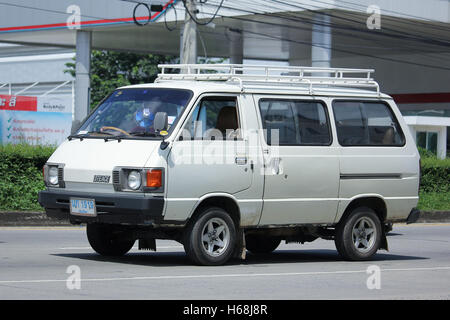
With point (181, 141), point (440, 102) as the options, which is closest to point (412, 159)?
point (181, 141)

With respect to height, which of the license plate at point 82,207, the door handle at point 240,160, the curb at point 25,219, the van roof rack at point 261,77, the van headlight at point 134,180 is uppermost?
the van roof rack at point 261,77

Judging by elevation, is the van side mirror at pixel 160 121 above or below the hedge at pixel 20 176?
above

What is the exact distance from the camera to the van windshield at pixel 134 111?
1059cm

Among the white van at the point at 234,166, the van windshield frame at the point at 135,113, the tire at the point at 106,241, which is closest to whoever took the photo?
the white van at the point at 234,166

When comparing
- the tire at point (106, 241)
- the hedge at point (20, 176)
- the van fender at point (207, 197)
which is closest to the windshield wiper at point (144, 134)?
the van fender at point (207, 197)

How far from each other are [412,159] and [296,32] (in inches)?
961

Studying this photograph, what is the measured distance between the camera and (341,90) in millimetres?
12180

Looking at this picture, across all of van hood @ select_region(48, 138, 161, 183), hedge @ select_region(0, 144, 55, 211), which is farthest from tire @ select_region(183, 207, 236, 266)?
hedge @ select_region(0, 144, 55, 211)

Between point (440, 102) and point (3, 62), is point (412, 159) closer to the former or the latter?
point (440, 102)

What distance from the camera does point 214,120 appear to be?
11.1m

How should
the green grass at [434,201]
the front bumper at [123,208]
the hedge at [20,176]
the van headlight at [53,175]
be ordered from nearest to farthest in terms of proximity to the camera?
1. the front bumper at [123,208]
2. the van headlight at [53,175]
3. the hedge at [20,176]
4. the green grass at [434,201]

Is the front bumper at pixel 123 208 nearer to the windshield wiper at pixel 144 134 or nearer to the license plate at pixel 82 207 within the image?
the license plate at pixel 82 207

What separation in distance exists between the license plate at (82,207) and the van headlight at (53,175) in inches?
18.9

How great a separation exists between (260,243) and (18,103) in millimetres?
22716
